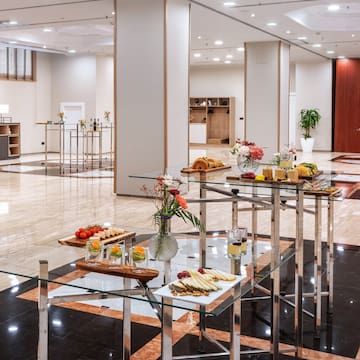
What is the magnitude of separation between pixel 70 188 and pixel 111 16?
3.93m

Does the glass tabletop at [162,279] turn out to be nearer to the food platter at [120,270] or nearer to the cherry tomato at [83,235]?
the food platter at [120,270]

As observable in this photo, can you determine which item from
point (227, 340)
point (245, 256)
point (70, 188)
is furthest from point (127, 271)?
point (70, 188)

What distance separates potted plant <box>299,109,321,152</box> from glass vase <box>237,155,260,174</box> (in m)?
17.3

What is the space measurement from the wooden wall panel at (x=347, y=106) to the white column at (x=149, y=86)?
510 inches

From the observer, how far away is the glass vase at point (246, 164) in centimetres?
427

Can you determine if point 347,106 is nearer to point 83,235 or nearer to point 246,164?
point 246,164

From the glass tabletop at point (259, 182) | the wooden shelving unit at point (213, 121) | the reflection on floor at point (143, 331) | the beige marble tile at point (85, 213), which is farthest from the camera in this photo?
the wooden shelving unit at point (213, 121)

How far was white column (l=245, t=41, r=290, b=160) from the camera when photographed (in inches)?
615

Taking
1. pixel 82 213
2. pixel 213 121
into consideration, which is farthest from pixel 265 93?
pixel 82 213

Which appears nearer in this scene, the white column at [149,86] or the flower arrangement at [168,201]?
the flower arrangement at [168,201]

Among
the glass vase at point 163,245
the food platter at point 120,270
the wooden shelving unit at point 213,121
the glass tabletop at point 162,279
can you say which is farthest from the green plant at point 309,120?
the food platter at point 120,270

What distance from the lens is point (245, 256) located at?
2.88m

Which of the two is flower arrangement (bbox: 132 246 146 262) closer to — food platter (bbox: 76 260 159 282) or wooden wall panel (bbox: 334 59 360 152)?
food platter (bbox: 76 260 159 282)

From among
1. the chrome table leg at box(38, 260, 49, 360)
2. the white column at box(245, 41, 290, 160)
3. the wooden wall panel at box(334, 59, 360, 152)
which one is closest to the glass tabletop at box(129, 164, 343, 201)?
the chrome table leg at box(38, 260, 49, 360)
